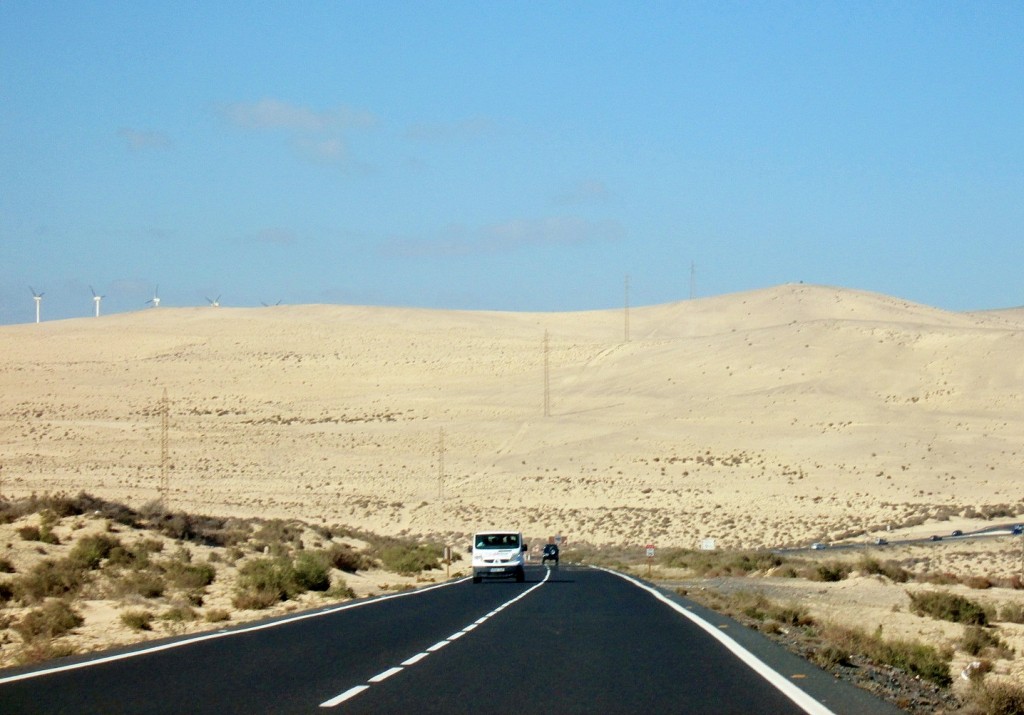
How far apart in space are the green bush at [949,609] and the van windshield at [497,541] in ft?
47.1

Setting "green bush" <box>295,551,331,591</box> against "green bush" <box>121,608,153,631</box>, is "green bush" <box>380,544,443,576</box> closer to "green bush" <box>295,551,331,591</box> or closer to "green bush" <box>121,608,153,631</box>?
"green bush" <box>295,551,331,591</box>

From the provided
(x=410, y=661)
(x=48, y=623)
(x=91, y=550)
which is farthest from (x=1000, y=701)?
(x=91, y=550)

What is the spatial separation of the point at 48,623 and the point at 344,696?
8084 mm

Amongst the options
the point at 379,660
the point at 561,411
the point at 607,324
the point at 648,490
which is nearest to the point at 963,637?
the point at 379,660

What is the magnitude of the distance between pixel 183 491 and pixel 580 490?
24.7 m

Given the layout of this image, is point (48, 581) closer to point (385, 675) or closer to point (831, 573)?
point (385, 675)

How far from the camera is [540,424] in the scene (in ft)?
339

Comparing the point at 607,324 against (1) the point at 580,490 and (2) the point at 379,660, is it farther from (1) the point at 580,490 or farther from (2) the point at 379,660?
(2) the point at 379,660

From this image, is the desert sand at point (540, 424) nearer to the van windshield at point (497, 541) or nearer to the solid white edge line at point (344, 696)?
the van windshield at point (497, 541)

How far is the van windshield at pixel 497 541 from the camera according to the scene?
3876 centimetres

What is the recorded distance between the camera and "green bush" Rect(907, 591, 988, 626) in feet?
82.4

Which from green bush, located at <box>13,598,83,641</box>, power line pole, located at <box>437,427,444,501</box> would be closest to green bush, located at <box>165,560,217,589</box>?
green bush, located at <box>13,598,83,641</box>

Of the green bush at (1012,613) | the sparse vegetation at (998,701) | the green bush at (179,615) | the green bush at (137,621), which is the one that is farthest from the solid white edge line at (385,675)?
the green bush at (1012,613)

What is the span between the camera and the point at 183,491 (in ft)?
268
